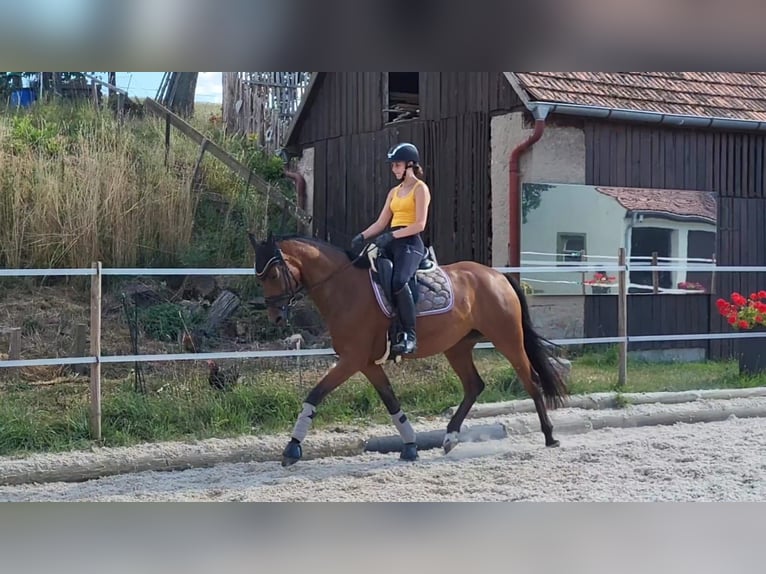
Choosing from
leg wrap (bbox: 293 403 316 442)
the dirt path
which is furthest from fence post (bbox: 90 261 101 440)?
leg wrap (bbox: 293 403 316 442)

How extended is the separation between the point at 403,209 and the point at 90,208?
4.10 m

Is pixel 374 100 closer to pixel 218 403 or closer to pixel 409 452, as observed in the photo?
pixel 218 403

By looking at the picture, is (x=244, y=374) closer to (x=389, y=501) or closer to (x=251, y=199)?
(x=389, y=501)

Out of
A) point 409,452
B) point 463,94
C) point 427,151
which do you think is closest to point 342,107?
point 427,151

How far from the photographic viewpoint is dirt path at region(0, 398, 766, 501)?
16.3ft

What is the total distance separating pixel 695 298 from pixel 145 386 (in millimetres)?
Answer: 6013

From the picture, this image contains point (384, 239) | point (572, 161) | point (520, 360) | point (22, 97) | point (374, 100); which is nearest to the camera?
point (384, 239)

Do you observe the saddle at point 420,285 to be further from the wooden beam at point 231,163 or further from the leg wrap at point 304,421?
the wooden beam at point 231,163

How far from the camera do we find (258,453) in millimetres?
5820

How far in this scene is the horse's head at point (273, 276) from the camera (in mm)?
5316

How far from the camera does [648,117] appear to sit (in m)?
8.76

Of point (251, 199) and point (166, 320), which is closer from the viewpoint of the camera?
point (166, 320)

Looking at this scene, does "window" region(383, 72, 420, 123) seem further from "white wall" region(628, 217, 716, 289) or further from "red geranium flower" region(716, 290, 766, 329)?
"red geranium flower" region(716, 290, 766, 329)
